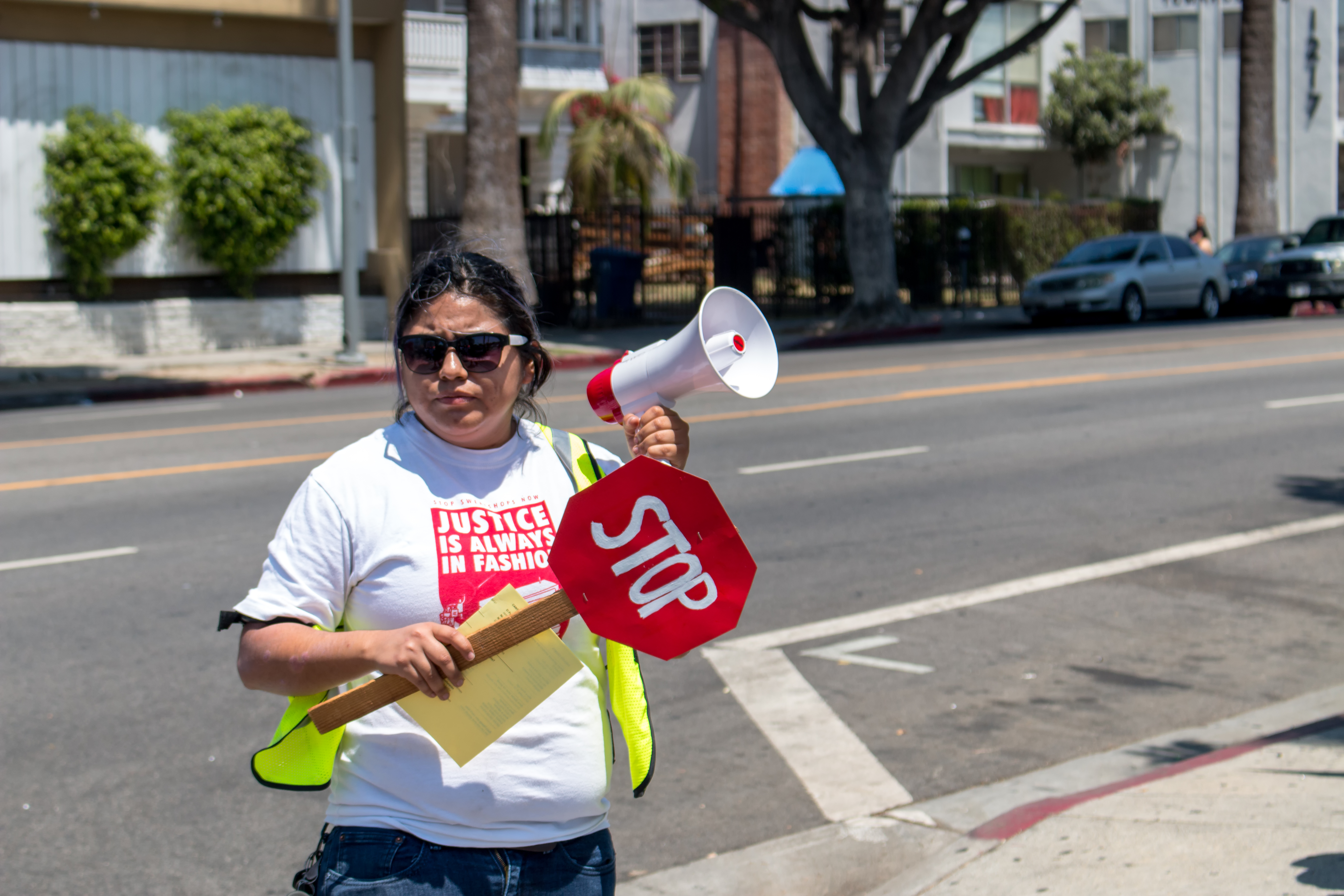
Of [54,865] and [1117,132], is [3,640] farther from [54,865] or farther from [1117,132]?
[1117,132]

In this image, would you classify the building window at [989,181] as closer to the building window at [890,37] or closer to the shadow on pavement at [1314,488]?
→ the building window at [890,37]

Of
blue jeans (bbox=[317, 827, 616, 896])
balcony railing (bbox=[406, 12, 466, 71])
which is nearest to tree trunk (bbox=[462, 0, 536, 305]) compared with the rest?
balcony railing (bbox=[406, 12, 466, 71])

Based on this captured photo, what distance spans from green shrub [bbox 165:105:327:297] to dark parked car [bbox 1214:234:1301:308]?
16.4 metres

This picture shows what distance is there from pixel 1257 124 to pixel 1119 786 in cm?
3129

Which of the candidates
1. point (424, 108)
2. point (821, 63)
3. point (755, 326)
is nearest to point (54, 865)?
point (755, 326)

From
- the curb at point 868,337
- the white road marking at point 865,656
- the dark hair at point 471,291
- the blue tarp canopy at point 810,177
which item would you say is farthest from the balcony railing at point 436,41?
the dark hair at point 471,291

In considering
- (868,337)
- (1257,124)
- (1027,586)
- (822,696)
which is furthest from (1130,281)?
(822,696)

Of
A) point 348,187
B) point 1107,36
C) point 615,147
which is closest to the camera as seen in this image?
point 348,187

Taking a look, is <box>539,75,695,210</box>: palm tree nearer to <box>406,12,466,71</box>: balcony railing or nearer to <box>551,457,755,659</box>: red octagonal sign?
<box>406,12,466,71</box>: balcony railing

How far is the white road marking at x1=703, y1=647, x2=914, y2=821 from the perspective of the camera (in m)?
4.80

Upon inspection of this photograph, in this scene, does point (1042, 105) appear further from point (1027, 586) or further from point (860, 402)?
point (1027, 586)

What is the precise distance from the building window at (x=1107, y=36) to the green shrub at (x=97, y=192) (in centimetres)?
3148

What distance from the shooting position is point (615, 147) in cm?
3366

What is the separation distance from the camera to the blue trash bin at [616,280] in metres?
25.2
